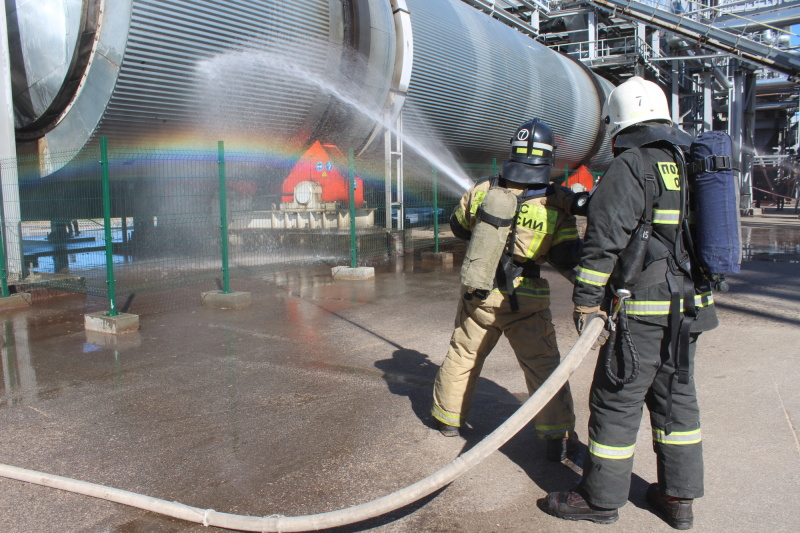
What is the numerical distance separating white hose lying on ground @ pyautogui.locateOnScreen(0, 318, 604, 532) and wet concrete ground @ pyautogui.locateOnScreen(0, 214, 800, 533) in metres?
0.07

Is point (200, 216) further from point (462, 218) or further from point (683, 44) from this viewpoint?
point (683, 44)

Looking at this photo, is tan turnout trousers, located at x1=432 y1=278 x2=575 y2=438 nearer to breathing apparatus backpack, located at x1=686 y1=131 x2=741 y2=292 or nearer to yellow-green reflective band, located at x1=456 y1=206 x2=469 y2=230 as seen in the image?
yellow-green reflective band, located at x1=456 y1=206 x2=469 y2=230

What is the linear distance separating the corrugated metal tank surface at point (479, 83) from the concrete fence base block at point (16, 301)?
613 cm

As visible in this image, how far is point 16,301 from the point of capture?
7219 mm

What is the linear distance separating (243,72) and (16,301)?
369 cm

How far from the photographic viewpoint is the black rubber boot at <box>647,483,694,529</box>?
253 cm

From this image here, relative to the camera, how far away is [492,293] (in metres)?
3.16

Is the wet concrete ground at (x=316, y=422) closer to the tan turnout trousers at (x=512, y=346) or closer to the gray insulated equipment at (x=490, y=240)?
the tan turnout trousers at (x=512, y=346)

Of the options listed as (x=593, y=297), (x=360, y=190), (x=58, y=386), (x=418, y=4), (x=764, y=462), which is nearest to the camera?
(x=593, y=297)

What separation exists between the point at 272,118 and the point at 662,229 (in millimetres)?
6666

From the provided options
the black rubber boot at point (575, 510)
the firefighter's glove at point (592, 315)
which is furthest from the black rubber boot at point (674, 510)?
the firefighter's glove at point (592, 315)

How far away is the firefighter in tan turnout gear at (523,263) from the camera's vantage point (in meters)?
3.06

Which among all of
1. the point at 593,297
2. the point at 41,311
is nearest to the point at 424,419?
the point at 593,297

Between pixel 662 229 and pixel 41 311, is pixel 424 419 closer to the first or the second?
pixel 662 229
